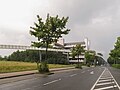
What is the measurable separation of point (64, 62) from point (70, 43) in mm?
59031

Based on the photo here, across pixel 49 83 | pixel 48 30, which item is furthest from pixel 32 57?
pixel 49 83

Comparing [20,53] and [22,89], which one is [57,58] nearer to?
[20,53]

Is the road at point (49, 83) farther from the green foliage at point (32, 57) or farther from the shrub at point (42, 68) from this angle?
the green foliage at point (32, 57)

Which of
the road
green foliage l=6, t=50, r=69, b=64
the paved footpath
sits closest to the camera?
the paved footpath

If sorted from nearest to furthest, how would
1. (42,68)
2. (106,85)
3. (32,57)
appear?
(106,85) < (42,68) < (32,57)

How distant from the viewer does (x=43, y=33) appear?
129 ft

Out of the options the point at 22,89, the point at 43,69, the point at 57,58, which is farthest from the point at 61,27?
the point at 57,58

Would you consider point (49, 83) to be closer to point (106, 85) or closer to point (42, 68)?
point (106, 85)

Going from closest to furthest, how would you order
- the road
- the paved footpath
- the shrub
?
the paved footpath < the road < the shrub

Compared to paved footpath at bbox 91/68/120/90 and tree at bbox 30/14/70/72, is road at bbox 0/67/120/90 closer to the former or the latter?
paved footpath at bbox 91/68/120/90

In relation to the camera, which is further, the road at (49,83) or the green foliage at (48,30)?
the green foliage at (48,30)

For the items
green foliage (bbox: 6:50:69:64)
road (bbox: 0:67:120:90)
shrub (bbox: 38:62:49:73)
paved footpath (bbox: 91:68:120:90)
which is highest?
green foliage (bbox: 6:50:69:64)

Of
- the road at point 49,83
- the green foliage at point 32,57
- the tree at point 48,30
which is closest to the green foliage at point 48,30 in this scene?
the tree at point 48,30

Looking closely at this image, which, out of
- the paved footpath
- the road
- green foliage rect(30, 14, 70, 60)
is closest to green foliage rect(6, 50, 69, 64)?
green foliage rect(30, 14, 70, 60)
